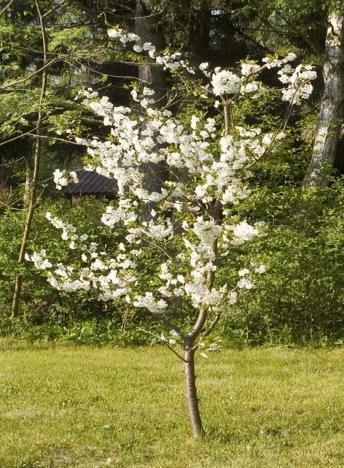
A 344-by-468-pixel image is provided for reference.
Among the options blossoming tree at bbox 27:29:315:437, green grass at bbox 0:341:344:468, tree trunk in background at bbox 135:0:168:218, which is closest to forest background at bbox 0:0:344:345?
tree trunk in background at bbox 135:0:168:218

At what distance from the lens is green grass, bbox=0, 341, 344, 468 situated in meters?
4.37

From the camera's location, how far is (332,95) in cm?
1065

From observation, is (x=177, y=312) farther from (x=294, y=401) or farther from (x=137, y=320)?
(x=294, y=401)

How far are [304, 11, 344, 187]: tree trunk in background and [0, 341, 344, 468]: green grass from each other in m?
3.90

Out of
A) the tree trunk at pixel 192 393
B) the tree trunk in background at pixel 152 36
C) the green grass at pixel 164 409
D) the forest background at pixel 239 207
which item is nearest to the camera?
the green grass at pixel 164 409

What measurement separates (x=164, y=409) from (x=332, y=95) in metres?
6.91

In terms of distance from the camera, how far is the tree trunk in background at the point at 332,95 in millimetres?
Result: 10375

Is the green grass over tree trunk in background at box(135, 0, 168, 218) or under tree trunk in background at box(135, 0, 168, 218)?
under

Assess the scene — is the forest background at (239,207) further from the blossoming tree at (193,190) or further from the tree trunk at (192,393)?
the tree trunk at (192,393)

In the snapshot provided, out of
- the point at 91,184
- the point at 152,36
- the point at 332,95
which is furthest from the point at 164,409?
the point at 91,184

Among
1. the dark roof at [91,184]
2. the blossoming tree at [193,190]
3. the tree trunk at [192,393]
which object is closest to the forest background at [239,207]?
the blossoming tree at [193,190]

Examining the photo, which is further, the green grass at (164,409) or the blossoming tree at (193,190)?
the green grass at (164,409)

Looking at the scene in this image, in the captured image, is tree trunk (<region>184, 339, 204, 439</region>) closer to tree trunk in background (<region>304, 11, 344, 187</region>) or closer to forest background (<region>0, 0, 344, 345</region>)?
forest background (<region>0, 0, 344, 345</region>)

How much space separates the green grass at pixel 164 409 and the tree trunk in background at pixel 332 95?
12.8 ft
